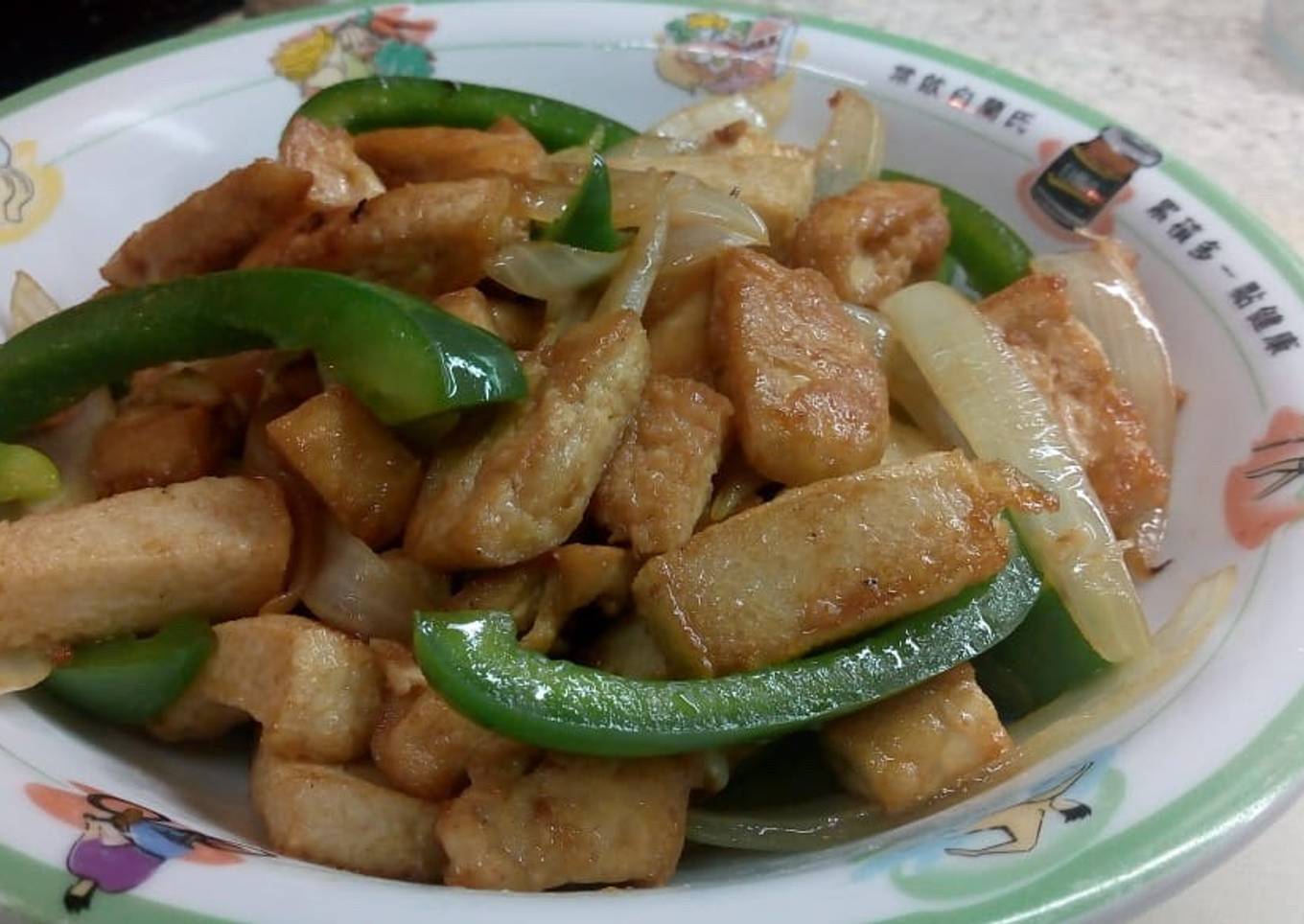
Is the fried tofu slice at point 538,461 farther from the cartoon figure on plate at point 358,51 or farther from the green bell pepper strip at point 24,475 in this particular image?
the cartoon figure on plate at point 358,51

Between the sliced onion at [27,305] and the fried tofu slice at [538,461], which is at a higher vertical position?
the fried tofu slice at [538,461]

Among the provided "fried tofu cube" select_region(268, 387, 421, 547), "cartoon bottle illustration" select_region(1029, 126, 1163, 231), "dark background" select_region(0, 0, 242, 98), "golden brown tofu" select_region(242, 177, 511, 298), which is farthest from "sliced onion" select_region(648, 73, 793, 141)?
"dark background" select_region(0, 0, 242, 98)

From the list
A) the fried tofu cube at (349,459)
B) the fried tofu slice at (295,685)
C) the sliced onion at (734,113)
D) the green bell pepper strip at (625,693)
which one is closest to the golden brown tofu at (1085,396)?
the green bell pepper strip at (625,693)

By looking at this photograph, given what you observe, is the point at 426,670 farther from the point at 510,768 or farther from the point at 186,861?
the point at 186,861

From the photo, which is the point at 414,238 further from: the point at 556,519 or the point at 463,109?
the point at 463,109

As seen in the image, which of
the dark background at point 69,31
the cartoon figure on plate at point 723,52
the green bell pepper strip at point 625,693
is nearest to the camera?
the green bell pepper strip at point 625,693

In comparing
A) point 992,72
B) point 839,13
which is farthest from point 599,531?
point 839,13

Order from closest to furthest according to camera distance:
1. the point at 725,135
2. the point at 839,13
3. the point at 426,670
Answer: the point at 426,670 → the point at 725,135 → the point at 839,13
